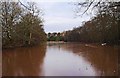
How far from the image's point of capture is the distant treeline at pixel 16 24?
30.1m

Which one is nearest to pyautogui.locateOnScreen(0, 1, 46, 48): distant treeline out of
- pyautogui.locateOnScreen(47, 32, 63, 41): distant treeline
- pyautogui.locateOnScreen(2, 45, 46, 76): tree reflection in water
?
pyautogui.locateOnScreen(2, 45, 46, 76): tree reflection in water

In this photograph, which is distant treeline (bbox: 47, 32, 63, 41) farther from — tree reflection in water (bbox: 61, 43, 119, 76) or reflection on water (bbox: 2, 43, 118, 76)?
reflection on water (bbox: 2, 43, 118, 76)

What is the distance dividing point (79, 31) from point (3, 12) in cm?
4234

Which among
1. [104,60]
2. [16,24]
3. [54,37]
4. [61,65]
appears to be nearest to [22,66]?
[61,65]

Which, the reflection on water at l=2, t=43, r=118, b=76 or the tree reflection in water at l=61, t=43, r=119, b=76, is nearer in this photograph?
the reflection on water at l=2, t=43, r=118, b=76

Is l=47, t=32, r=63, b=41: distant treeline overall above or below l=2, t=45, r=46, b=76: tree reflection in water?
above

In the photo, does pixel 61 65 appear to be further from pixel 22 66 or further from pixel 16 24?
pixel 16 24

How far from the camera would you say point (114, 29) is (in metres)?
33.7

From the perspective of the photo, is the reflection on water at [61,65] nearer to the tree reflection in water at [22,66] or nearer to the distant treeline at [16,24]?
the tree reflection in water at [22,66]

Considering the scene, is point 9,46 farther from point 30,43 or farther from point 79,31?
point 79,31

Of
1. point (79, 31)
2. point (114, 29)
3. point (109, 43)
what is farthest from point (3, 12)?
point (79, 31)

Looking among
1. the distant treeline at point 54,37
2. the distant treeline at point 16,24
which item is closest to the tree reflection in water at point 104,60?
the distant treeline at point 16,24

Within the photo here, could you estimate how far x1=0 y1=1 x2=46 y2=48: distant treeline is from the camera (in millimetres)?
30078

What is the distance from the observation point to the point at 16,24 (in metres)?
32.1
